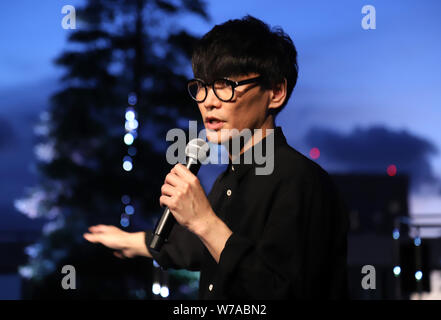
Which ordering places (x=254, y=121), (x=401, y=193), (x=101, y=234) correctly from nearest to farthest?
(x=254, y=121)
(x=101, y=234)
(x=401, y=193)

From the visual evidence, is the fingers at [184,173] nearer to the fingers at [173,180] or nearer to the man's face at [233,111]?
the fingers at [173,180]

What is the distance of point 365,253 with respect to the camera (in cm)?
1781

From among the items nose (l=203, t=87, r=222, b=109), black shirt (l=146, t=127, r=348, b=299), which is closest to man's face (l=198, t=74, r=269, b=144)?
nose (l=203, t=87, r=222, b=109)

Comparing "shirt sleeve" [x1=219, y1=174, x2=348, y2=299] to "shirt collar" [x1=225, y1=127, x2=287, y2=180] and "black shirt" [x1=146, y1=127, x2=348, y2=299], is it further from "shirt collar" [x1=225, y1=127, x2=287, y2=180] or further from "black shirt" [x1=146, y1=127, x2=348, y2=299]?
"shirt collar" [x1=225, y1=127, x2=287, y2=180]

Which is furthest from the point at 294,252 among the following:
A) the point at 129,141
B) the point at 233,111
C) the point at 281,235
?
the point at 129,141

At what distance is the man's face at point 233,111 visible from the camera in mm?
1628

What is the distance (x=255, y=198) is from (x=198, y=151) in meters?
0.25

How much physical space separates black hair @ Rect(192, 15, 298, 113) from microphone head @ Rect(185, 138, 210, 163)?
22 centimetres

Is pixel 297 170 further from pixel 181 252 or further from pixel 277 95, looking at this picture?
Result: pixel 181 252

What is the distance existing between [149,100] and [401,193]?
1388 centimetres

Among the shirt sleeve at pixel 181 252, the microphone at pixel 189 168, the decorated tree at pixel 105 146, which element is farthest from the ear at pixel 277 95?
the decorated tree at pixel 105 146

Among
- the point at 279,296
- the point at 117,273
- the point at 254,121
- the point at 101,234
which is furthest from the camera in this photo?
the point at 117,273

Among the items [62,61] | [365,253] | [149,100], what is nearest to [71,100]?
[62,61]
